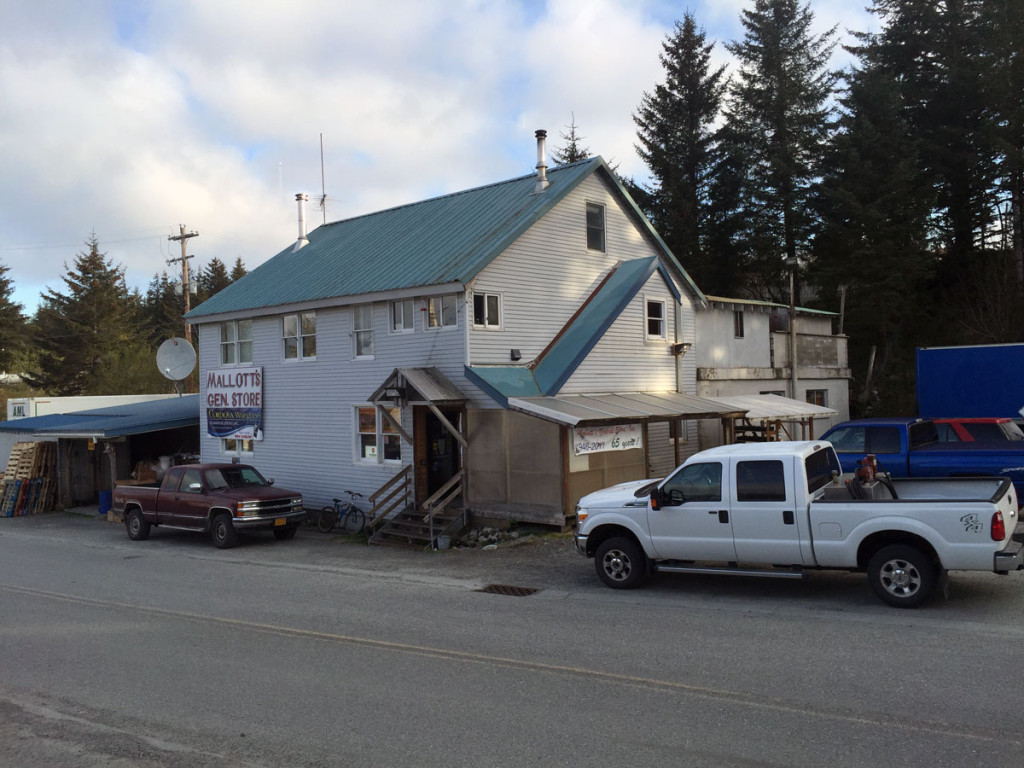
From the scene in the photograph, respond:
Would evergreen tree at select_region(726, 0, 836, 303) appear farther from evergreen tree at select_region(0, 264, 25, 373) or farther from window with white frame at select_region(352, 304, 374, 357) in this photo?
evergreen tree at select_region(0, 264, 25, 373)

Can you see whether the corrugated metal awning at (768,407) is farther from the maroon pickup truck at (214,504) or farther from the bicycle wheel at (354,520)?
the maroon pickup truck at (214,504)

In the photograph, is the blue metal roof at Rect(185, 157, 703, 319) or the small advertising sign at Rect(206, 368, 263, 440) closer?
the blue metal roof at Rect(185, 157, 703, 319)

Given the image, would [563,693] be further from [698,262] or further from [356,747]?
[698,262]

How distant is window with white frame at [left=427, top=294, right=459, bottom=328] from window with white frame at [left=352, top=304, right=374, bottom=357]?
2.11 m

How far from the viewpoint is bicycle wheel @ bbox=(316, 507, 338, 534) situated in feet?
66.0

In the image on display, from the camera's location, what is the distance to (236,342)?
78.5 feet

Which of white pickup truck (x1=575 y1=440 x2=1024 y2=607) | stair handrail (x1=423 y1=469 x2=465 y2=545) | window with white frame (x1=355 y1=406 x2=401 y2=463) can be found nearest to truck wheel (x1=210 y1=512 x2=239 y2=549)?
window with white frame (x1=355 y1=406 x2=401 y2=463)

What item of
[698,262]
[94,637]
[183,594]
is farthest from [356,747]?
[698,262]

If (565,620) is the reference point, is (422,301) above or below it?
above

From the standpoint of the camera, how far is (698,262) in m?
40.6

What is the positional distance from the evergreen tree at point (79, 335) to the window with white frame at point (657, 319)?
1570 inches

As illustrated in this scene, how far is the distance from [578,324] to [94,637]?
1315cm

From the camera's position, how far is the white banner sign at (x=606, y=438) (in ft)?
54.4

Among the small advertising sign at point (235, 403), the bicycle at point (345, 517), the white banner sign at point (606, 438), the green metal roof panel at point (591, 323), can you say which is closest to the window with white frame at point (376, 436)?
the bicycle at point (345, 517)
